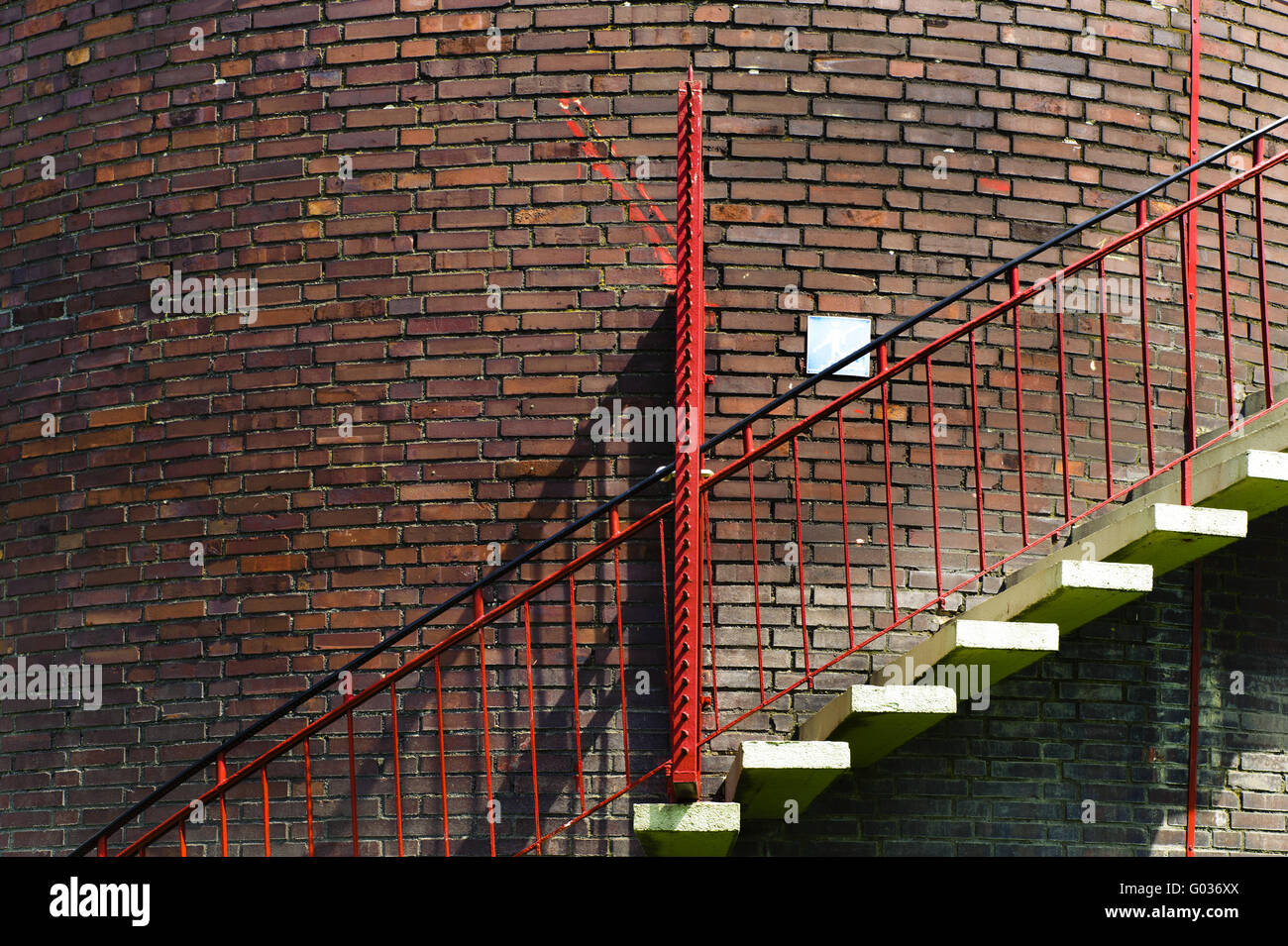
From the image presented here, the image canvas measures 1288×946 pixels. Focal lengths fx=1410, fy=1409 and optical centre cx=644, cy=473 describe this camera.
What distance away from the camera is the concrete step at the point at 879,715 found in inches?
184

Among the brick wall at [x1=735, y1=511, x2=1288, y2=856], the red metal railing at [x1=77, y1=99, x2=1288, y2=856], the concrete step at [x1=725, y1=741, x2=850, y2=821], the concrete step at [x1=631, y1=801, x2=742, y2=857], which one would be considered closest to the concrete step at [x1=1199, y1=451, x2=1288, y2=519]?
the red metal railing at [x1=77, y1=99, x2=1288, y2=856]

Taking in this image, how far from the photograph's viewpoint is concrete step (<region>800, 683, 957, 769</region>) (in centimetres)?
468

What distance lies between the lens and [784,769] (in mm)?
4688

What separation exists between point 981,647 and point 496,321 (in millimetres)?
2406

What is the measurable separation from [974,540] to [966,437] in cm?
43

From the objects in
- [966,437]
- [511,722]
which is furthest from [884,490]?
[511,722]

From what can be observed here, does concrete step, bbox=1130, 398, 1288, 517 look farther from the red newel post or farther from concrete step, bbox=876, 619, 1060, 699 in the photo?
the red newel post

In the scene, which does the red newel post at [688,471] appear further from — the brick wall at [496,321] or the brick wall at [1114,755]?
the brick wall at [1114,755]

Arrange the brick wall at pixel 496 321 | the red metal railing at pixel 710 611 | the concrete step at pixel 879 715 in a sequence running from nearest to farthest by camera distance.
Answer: the concrete step at pixel 879 715, the red metal railing at pixel 710 611, the brick wall at pixel 496 321

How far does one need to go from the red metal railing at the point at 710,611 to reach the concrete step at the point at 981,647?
0.47m

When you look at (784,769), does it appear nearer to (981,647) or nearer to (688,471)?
(981,647)

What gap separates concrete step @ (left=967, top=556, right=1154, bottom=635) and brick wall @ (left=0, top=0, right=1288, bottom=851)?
2.36 feet

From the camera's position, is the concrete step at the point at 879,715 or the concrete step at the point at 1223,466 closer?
the concrete step at the point at 879,715

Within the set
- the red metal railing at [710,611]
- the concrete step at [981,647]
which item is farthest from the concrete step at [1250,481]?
the concrete step at [981,647]
